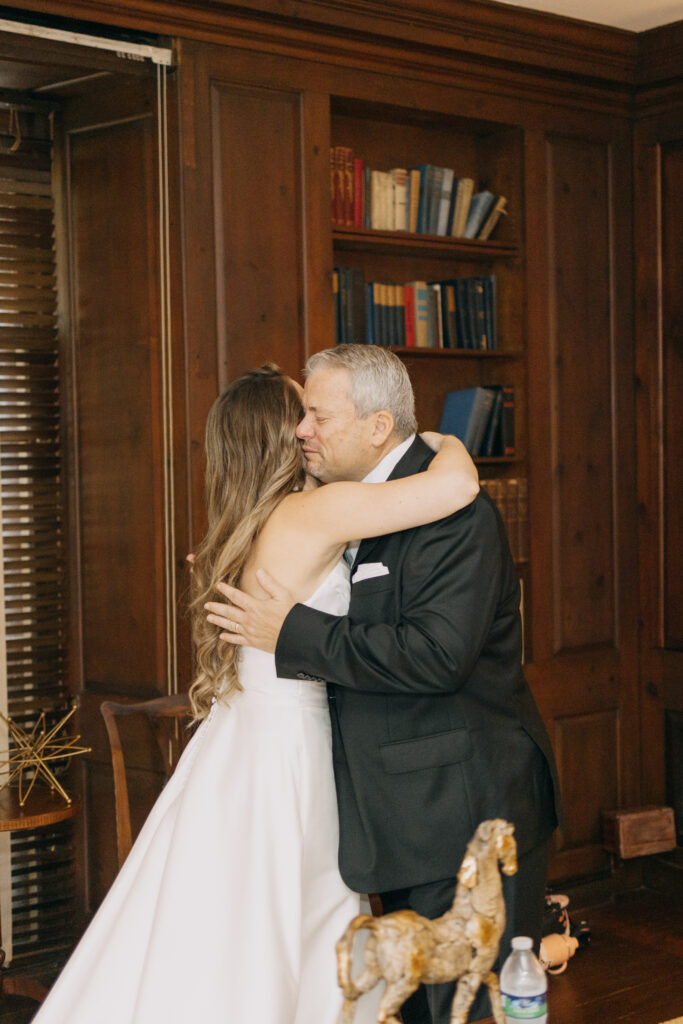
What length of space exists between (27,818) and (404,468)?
1595 mm

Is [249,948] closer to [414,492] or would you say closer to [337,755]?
[337,755]

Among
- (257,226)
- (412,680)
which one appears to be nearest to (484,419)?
(257,226)

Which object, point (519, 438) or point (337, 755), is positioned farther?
point (519, 438)

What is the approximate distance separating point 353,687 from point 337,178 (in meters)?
2.42

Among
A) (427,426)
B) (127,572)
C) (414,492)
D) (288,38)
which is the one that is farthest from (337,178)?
(414,492)

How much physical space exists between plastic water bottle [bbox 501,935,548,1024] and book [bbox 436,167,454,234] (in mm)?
3131

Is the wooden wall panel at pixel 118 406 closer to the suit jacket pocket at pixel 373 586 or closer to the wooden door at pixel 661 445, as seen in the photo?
the suit jacket pocket at pixel 373 586

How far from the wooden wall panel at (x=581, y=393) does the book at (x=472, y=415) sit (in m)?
0.28

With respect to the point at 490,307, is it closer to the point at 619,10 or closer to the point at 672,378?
the point at 672,378

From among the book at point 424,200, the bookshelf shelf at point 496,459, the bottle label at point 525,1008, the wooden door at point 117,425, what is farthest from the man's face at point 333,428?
the book at point 424,200

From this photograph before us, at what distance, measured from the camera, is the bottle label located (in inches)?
70.1

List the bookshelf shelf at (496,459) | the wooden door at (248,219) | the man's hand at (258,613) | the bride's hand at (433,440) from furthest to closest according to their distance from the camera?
the bookshelf shelf at (496,459) → the wooden door at (248,219) → the bride's hand at (433,440) → the man's hand at (258,613)

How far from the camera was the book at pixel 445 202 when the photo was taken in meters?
4.36

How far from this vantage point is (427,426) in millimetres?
4551
